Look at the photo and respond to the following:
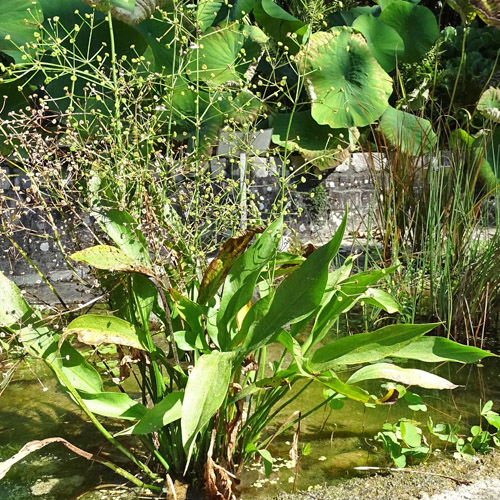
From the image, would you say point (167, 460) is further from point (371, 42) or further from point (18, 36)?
point (371, 42)

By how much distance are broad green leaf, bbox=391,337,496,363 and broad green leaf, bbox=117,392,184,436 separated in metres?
0.49

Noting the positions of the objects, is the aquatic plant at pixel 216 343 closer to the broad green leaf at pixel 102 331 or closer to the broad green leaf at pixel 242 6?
the broad green leaf at pixel 102 331

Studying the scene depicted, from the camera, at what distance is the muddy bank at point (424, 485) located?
1609mm

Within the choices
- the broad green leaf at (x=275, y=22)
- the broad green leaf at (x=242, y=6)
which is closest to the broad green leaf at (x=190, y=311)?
the broad green leaf at (x=275, y=22)

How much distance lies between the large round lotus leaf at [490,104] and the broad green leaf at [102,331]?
3.83 m

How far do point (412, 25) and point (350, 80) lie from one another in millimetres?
1445

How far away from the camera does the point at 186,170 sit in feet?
5.63

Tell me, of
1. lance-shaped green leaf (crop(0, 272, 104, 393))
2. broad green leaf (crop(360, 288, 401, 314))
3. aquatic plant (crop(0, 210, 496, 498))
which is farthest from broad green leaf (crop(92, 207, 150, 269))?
broad green leaf (crop(360, 288, 401, 314))

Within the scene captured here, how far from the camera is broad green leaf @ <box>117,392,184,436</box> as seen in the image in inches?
54.9

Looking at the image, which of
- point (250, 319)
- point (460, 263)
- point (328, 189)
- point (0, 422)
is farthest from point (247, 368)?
point (328, 189)

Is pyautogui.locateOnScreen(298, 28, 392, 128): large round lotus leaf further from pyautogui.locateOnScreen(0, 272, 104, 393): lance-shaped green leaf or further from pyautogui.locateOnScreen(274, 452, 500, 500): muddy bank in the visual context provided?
pyautogui.locateOnScreen(0, 272, 104, 393): lance-shaped green leaf

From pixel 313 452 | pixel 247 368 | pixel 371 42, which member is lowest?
pixel 313 452

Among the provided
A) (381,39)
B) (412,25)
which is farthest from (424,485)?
(412,25)

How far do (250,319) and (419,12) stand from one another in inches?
186
